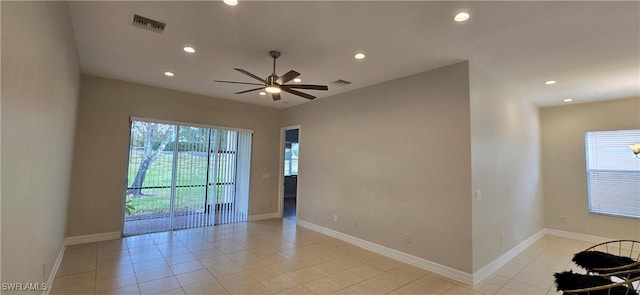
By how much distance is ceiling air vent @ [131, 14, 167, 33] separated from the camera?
265 centimetres

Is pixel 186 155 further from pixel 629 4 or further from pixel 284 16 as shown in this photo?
pixel 629 4

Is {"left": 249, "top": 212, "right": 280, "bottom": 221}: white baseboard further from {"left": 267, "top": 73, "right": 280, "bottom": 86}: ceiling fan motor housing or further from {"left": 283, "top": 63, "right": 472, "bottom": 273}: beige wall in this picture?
{"left": 267, "top": 73, "right": 280, "bottom": 86}: ceiling fan motor housing

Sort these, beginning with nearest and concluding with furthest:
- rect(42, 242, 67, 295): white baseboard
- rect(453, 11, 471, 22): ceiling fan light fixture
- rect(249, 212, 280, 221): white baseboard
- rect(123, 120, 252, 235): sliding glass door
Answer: rect(453, 11, 471, 22): ceiling fan light fixture < rect(42, 242, 67, 295): white baseboard < rect(123, 120, 252, 235): sliding glass door < rect(249, 212, 280, 221): white baseboard

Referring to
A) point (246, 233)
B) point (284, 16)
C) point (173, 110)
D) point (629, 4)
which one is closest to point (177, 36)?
point (284, 16)

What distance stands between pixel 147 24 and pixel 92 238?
3.90 metres

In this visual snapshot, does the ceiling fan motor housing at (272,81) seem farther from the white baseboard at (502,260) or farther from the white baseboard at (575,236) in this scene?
the white baseboard at (575,236)

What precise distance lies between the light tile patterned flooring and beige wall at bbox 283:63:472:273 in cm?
49

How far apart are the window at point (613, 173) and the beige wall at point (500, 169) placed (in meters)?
1.07

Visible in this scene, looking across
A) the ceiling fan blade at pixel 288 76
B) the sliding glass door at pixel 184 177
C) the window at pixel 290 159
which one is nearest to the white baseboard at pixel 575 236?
the ceiling fan blade at pixel 288 76

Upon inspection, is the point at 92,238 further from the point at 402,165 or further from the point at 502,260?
the point at 502,260

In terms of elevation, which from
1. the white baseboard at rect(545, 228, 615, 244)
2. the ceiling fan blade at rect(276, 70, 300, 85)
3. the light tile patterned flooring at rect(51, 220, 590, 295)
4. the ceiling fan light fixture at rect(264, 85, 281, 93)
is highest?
the ceiling fan blade at rect(276, 70, 300, 85)

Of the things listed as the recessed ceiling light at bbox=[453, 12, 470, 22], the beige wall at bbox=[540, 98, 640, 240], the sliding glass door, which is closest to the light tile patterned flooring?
the sliding glass door

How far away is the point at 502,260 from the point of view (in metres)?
3.91

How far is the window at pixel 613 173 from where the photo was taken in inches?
194
